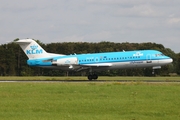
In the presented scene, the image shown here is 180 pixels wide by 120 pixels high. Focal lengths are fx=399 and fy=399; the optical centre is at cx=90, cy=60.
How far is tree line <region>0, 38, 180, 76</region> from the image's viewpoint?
89812 millimetres

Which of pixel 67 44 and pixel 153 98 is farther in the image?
pixel 67 44

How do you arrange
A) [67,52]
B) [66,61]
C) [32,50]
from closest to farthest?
[66,61] < [32,50] < [67,52]

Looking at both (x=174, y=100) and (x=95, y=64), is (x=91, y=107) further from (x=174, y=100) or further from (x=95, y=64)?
(x=95, y=64)

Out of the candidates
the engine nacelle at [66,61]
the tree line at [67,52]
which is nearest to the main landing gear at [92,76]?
the engine nacelle at [66,61]

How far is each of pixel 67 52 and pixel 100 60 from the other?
64039 millimetres

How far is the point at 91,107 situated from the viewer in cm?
1728

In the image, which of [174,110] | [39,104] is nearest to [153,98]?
[174,110]

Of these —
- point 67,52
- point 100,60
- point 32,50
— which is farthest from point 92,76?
point 67,52

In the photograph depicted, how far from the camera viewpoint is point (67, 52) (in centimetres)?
11381

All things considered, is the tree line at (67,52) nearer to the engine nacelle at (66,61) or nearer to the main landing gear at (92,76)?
the main landing gear at (92,76)

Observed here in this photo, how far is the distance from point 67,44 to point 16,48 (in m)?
16.0

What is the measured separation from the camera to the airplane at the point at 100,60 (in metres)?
49.4

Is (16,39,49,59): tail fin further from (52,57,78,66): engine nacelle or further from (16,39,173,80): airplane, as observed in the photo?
(52,57,78,66): engine nacelle

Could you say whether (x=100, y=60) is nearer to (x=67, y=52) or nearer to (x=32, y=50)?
(x=32, y=50)
